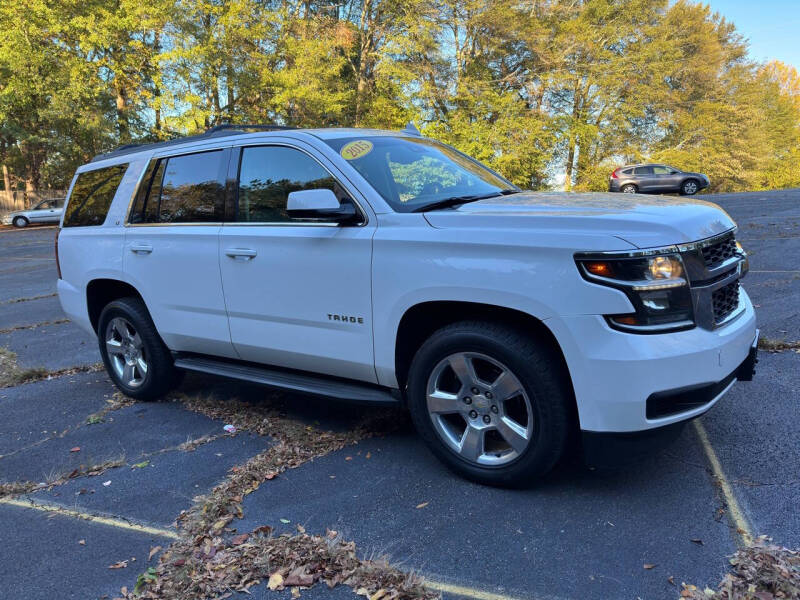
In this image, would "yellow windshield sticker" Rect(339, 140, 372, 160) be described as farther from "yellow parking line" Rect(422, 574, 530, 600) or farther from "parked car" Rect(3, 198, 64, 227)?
"parked car" Rect(3, 198, 64, 227)

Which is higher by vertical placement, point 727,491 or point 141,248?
point 141,248

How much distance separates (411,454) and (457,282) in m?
Result: 1.21

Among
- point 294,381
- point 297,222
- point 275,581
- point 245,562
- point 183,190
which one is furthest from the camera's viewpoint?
point 183,190

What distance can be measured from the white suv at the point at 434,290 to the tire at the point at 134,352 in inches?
1.0

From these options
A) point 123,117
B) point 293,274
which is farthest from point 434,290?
point 123,117

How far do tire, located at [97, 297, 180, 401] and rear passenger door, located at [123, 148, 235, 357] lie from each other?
0.54 feet

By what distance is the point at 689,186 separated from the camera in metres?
26.4

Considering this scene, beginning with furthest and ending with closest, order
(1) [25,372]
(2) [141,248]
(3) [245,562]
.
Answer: (1) [25,372], (2) [141,248], (3) [245,562]

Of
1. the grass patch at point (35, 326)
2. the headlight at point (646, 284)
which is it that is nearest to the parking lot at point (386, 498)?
the headlight at point (646, 284)

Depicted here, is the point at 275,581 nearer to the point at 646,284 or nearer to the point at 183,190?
the point at 646,284

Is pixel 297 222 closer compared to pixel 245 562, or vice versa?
pixel 245 562

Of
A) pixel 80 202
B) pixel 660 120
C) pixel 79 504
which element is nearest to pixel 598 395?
pixel 79 504

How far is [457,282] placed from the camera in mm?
2957

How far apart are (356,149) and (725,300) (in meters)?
2.25
